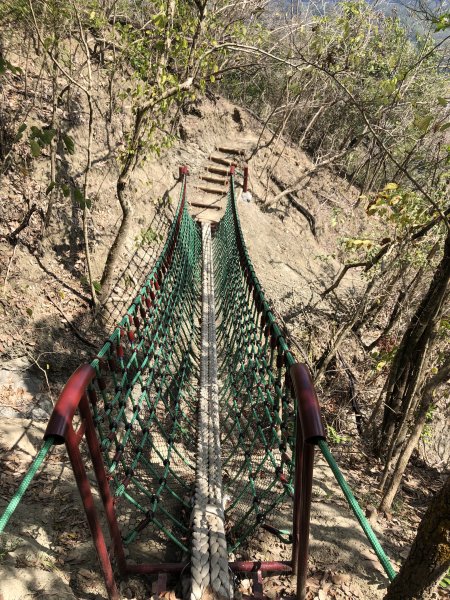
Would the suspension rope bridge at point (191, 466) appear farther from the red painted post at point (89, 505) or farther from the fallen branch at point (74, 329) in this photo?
the fallen branch at point (74, 329)

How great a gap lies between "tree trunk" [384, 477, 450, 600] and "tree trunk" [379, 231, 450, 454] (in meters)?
1.37

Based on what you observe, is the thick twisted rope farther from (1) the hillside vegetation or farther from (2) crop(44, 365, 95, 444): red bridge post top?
(2) crop(44, 365, 95, 444): red bridge post top

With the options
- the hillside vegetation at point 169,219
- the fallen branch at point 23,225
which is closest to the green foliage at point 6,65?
the hillside vegetation at point 169,219

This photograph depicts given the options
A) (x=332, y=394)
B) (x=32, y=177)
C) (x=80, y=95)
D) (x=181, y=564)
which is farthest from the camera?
(x=80, y=95)

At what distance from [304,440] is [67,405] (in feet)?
1.62

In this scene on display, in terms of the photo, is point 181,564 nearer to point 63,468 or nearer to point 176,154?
point 63,468

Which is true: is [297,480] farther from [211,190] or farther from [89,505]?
[211,190]

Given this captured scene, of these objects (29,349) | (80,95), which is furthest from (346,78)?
(29,349)

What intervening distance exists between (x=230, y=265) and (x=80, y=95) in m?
2.74

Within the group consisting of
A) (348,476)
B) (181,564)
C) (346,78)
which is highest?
(346,78)

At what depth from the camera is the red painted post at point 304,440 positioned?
2.76ft

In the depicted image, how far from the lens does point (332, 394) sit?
385 centimetres

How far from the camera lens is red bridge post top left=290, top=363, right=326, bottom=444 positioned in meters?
0.83

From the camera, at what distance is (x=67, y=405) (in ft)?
2.70
